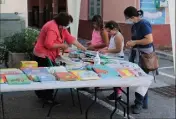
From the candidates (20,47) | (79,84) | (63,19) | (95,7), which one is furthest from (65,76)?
(95,7)

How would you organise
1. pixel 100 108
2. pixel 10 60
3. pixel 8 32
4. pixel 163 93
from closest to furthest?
1. pixel 100 108
2. pixel 163 93
3. pixel 10 60
4. pixel 8 32

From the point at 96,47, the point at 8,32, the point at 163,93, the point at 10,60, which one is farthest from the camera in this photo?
the point at 8,32

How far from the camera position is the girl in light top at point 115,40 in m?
5.79

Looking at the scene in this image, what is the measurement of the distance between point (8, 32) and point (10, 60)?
86.2 inches

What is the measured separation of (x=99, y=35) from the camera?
21.0 feet

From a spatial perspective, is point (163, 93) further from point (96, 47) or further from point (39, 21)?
point (39, 21)

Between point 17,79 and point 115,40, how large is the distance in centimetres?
212

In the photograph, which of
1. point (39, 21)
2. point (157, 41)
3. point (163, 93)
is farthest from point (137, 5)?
point (39, 21)

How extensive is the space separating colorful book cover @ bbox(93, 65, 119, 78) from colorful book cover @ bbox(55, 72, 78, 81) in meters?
0.35

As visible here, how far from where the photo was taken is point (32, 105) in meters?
6.06

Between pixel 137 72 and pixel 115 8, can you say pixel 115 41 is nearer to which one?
pixel 137 72

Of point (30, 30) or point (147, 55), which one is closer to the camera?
Result: point (147, 55)

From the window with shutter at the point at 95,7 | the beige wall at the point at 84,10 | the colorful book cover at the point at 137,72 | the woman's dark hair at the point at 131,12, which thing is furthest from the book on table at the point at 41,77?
the beige wall at the point at 84,10

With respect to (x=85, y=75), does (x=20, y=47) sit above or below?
above
